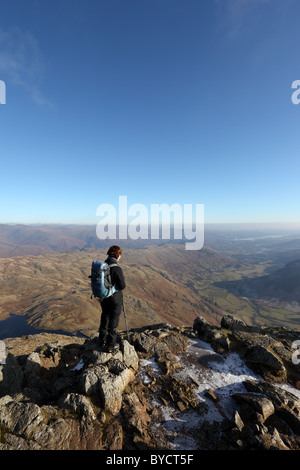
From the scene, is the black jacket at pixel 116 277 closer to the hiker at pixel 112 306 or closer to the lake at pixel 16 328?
the hiker at pixel 112 306

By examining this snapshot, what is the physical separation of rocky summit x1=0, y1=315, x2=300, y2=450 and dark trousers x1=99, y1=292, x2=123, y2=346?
2.94 feet

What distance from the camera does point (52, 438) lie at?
20.6ft

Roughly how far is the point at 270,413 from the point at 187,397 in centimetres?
373

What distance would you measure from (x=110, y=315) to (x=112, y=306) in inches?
24.5

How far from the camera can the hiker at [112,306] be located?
1004 cm

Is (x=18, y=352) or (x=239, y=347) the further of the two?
(x=18, y=352)

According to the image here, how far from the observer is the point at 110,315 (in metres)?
10.5

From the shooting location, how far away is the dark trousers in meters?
10.3

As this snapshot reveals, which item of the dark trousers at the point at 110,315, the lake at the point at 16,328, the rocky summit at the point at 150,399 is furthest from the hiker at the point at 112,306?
the lake at the point at 16,328

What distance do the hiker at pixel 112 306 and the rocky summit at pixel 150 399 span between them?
871mm

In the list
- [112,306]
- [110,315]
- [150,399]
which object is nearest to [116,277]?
[112,306]

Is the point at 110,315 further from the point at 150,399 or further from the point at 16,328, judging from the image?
the point at 16,328

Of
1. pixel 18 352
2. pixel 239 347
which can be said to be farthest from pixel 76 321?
pixel 239 347
